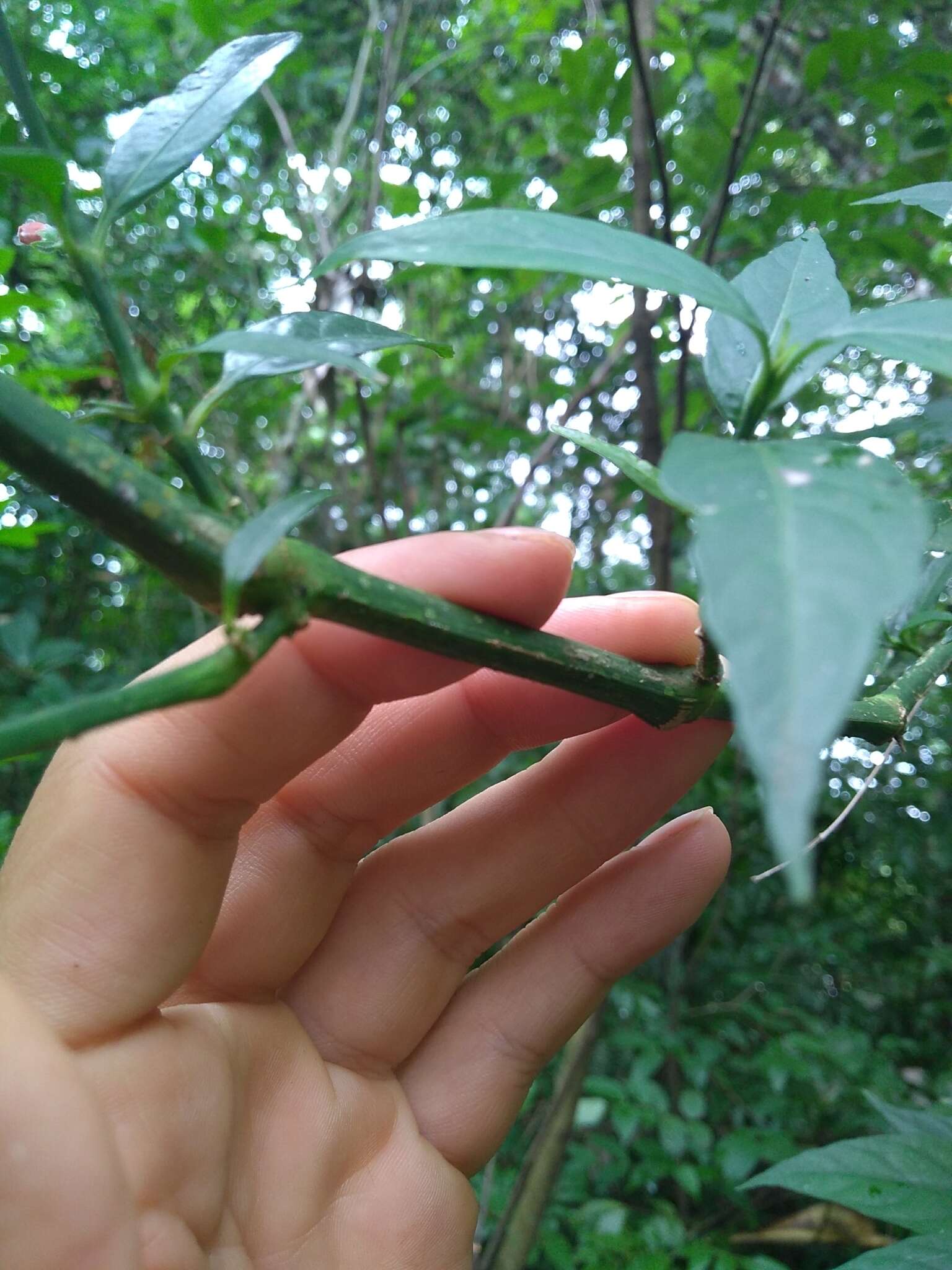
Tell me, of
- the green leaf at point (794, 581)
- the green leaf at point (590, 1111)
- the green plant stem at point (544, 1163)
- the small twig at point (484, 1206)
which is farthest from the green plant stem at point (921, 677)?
the green leaf at point (590, 1111)

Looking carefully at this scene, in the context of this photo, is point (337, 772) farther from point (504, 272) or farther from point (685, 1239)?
point (504, 272)

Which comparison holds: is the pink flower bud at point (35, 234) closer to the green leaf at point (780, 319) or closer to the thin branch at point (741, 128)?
the green leaf at point (780, 319)

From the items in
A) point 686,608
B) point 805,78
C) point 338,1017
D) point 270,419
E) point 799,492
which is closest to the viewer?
point 799,492

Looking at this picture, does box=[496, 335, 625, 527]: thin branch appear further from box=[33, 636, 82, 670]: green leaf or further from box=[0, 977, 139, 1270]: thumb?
box=[0, 977, 139, 1270]: thumb

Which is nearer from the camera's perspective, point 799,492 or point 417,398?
point 799,492

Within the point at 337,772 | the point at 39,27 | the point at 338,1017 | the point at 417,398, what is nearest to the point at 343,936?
the point at 338,1017
